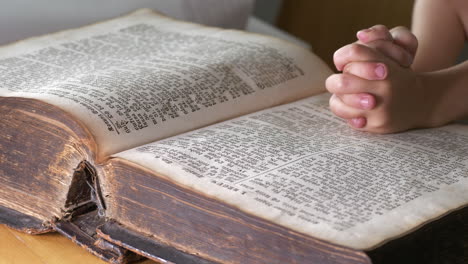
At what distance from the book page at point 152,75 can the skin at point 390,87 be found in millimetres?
127

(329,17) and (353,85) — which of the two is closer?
(353,85)

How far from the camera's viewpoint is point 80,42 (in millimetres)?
1040

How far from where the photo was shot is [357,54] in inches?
31.6

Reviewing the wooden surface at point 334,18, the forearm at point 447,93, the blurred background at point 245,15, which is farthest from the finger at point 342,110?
the wooden surface at point 334,18

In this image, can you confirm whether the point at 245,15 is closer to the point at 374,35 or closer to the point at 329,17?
the point at 329,17

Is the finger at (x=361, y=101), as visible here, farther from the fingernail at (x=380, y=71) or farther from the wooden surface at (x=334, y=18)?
the wooden surface at (x=334, y=18)

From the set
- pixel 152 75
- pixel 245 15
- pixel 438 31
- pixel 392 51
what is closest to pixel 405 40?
pixel 392 51

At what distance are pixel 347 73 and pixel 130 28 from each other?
1.48ft

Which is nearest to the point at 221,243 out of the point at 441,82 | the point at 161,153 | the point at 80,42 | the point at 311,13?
the point at 161,153

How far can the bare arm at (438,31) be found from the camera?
1.04m

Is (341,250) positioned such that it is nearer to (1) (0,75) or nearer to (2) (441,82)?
(2) (441,82)

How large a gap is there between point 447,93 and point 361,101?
0.15m

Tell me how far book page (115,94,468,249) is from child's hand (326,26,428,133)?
0.06 feet

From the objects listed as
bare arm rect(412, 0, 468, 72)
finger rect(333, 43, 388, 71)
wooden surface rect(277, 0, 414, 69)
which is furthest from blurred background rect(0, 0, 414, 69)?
finger rect(333, 43, 388, 71)
